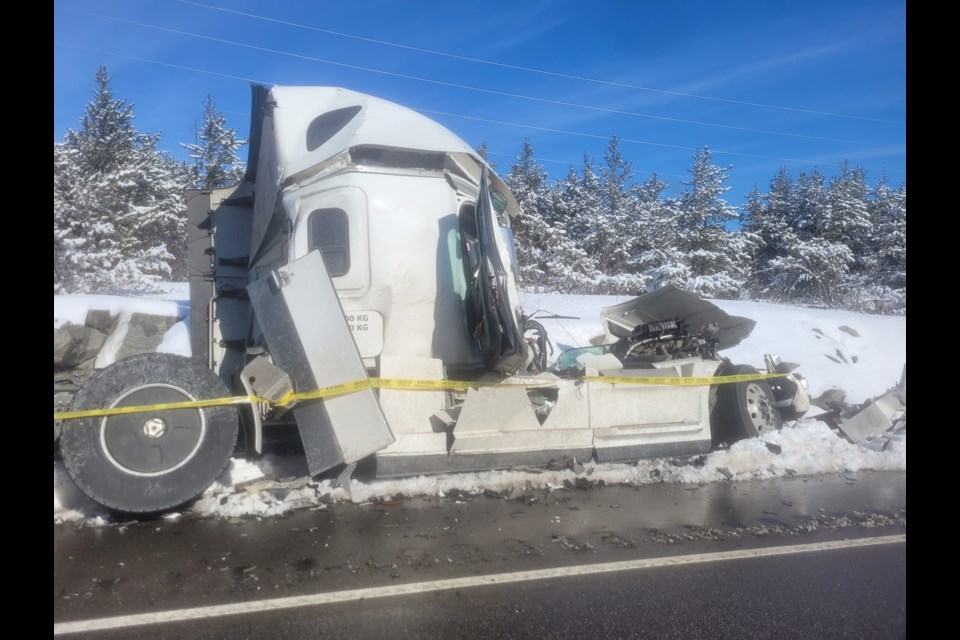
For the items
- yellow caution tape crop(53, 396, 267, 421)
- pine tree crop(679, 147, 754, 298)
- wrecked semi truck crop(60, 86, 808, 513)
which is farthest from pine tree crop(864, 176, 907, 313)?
yellow caution tape crop(53, 396, 267, 421)

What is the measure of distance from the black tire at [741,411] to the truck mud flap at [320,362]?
4328 millimetres

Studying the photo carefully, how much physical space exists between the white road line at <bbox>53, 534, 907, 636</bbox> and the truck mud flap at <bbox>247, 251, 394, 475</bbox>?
1488 mm

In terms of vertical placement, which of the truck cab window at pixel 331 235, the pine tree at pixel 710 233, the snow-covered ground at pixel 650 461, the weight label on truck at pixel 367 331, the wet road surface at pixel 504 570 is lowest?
the wet road surface at pixel 504 570

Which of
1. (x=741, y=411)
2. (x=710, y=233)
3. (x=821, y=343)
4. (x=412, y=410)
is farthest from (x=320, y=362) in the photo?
(x=710, y=233)

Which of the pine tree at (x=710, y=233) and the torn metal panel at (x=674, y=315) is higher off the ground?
the pine tree at (x=710, y=233)

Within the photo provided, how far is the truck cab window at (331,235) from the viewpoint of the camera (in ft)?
18.9

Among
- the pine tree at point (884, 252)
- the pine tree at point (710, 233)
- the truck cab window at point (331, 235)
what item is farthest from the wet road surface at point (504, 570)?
the pine tree at point (710, 233)

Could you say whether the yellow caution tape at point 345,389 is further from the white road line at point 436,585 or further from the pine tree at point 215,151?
the pine tree at point 215,151

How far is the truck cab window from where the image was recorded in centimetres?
577

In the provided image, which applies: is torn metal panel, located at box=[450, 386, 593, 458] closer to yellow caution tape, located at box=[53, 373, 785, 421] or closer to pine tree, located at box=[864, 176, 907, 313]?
yellow caution tape, located at box=[53, 373, 785, 421]

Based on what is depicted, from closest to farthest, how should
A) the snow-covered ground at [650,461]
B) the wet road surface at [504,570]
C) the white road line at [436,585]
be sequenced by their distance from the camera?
the white road line at [436,585], the wet road surface at [504,570], the snow-covered ground at [650,461]

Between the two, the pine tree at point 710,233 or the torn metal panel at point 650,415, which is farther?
the pine tree at point 710,233

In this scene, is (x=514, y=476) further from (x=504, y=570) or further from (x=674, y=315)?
(x=674, y=315)

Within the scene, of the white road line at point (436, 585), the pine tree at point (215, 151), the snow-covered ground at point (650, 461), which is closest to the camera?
the white road line at point (436, 585)
